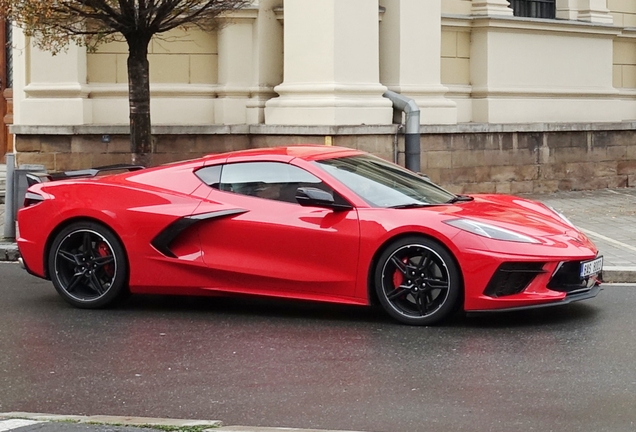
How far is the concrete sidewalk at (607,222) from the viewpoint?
1152 centimetres

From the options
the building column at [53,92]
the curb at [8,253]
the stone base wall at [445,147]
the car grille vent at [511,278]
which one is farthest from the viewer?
the building column at [53,92]

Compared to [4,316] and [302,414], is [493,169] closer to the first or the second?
[4,316]

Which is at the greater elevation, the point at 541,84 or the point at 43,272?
the point at 541,84

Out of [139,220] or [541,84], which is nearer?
[139,220]

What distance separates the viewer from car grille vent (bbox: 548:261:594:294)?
8.60 metres

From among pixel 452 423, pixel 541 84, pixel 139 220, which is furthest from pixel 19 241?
pixel 541 84

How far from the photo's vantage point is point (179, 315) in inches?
371

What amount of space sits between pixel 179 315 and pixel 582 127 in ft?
40.6

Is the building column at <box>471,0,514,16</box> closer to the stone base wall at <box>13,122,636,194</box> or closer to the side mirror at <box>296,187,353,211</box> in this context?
the stone base wall at <box>13,122,636,194</box>

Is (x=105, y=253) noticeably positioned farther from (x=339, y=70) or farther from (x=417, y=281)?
(x=339, y=70)

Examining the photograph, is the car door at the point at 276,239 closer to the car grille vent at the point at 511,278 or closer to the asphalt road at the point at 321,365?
the asphalt road at the point at 321,365

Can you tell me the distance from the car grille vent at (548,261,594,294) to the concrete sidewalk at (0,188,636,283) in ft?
8.22

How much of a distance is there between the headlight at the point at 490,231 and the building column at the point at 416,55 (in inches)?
386

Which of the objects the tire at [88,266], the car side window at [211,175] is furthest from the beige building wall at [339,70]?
the tire at [88,266]
